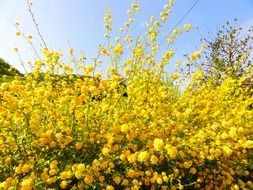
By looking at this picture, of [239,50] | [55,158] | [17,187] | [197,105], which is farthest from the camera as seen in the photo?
[239,50]

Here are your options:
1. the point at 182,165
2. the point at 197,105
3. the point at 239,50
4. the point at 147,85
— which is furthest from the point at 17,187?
the point at 239,50

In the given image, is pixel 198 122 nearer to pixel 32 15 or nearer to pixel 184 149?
pixel 184 149

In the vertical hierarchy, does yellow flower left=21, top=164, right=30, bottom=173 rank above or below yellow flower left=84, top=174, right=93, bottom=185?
above

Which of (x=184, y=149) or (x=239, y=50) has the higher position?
(x=239, y=50)

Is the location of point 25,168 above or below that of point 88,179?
above

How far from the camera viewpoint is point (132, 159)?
11.4ft

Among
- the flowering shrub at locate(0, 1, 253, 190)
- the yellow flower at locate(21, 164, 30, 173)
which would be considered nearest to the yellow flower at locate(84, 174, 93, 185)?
the flowering shrub at locate(0, 1, 253, 190)

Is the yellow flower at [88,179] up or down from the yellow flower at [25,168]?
down

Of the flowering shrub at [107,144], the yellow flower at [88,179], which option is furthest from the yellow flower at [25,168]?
the yellow flower at [88,179]

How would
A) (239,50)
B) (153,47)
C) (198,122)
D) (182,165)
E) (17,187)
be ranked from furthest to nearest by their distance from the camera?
(239,50) < (153,47) < (198,122) < (182,165) < (17,187)

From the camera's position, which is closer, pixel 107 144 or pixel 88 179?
pixel 88 179

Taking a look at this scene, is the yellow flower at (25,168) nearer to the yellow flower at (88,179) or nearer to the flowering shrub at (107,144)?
the flowering shrub at (107,144)

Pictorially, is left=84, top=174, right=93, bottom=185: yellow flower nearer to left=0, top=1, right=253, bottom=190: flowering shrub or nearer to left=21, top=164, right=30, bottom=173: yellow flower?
left=0, top=1, right=253, bottom=190: flowering shrub

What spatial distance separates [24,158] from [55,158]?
28 cm
